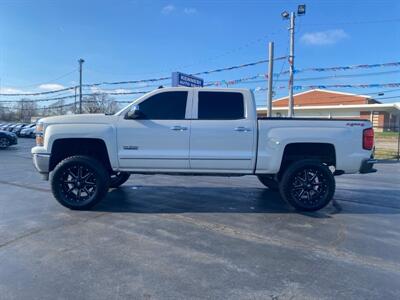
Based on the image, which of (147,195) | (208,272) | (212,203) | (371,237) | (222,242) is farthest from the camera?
(147,195)

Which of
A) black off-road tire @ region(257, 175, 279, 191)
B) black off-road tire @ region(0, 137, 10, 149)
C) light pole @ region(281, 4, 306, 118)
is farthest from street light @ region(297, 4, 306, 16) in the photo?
black off-road tire @ region(0, 137, 10, 149)

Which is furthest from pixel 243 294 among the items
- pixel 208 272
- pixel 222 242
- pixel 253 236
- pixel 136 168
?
pixel 136 168

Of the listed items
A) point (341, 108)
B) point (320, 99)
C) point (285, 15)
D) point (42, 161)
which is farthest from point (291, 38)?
point (320, 99)

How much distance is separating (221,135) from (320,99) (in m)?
53.4

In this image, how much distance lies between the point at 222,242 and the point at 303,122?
259 centimetres

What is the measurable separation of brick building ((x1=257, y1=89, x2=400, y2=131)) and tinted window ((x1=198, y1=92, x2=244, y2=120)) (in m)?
31.2

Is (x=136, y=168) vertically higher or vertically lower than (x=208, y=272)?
higher

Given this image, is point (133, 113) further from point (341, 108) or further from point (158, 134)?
point (341, 108)

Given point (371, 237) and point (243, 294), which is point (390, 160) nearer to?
point (371, 237)

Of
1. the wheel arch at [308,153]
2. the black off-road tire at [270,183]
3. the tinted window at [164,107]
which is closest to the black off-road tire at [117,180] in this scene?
the tinted window at [164,107]

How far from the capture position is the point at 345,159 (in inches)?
219

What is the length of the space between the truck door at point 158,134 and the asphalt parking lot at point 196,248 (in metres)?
0.85

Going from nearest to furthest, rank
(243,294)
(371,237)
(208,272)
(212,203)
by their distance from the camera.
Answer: (243,294), (208,272), (371,237), (212,203)

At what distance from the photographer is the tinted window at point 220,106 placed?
566 centimetres
